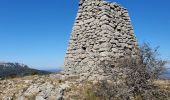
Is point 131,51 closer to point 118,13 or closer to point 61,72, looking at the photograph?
point 118,13

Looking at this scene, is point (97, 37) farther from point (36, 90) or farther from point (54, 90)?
point (36, 90)

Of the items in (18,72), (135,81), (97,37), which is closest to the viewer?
(135,81)

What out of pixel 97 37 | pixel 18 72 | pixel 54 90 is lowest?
pixel 54 90

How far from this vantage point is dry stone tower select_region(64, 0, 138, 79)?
745 inches

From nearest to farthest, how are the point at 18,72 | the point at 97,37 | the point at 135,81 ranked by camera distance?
the point at 135,81, the point at 97,37, the point at 18,72

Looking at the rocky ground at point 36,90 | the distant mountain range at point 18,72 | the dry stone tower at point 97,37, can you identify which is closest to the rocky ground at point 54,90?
the rocky ground at point 36,90

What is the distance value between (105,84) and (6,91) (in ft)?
20.8

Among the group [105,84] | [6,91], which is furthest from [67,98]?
[6,91]

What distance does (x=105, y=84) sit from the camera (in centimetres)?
1700

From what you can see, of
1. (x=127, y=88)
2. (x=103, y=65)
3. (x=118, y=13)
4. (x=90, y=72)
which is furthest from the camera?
(x=118, y=13)

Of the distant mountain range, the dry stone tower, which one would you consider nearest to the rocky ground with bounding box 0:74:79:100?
the dry stone tower

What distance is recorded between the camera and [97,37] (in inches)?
758

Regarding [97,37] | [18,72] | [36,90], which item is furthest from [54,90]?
[18,72]

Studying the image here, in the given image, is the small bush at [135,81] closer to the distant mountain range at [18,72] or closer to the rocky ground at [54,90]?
the rocky ground at [54,90]
